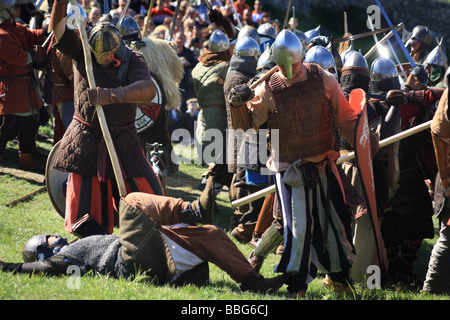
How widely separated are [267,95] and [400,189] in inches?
62.0

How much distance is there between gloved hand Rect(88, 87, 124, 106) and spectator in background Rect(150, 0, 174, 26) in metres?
7.68

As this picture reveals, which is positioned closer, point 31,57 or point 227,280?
point 227,280

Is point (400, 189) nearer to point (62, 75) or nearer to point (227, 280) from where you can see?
point (227, 280)

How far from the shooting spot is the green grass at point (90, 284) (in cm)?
396

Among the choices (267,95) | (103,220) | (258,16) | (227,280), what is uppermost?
(258,16)

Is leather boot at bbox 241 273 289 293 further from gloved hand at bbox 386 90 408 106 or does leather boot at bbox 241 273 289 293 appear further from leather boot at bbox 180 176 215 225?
gloved hand at bbox 386 90 408 106

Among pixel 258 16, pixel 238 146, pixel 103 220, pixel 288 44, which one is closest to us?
pixel 288 44

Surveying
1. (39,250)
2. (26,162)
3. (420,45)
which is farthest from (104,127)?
(420,45)

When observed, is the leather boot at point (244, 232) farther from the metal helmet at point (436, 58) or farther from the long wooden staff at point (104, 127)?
the metal helmet at point (436, 58)

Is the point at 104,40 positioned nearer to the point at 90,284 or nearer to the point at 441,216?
the point at 90,284

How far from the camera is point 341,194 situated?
453cm

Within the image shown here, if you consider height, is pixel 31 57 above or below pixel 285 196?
above

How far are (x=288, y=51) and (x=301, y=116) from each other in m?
0.43

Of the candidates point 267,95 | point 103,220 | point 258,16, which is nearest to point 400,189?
point 267,95
